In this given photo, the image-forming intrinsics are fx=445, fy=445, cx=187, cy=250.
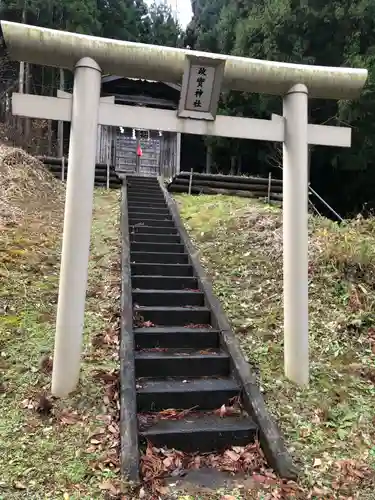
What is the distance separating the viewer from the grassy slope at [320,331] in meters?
3.53

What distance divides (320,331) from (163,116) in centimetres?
299

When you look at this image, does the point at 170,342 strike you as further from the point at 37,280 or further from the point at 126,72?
the point at 126,72

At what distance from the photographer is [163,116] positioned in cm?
425

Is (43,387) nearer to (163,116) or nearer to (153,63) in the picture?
(163,116)

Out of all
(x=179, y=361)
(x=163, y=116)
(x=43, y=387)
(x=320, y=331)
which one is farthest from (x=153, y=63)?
(x=320, y=331)

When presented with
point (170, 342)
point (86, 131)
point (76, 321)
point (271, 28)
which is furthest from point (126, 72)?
point (271, 28)

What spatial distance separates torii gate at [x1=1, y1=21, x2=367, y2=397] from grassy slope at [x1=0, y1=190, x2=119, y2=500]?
1.00 feet

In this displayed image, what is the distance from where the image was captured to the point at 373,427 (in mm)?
3846

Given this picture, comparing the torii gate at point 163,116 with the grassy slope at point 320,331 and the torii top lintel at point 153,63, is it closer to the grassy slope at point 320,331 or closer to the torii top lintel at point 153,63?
the torii top lintel at point 153,63

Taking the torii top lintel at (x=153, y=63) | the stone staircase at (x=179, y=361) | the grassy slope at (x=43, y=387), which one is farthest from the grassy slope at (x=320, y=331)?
the torii top lintel at (x=153, y=63)

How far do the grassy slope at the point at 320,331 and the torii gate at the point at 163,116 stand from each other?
1.29 ft

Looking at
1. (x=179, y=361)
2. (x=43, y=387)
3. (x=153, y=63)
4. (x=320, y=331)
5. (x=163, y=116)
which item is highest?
(x=153, y=63)

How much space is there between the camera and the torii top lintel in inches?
155

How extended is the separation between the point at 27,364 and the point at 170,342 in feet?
4.84
